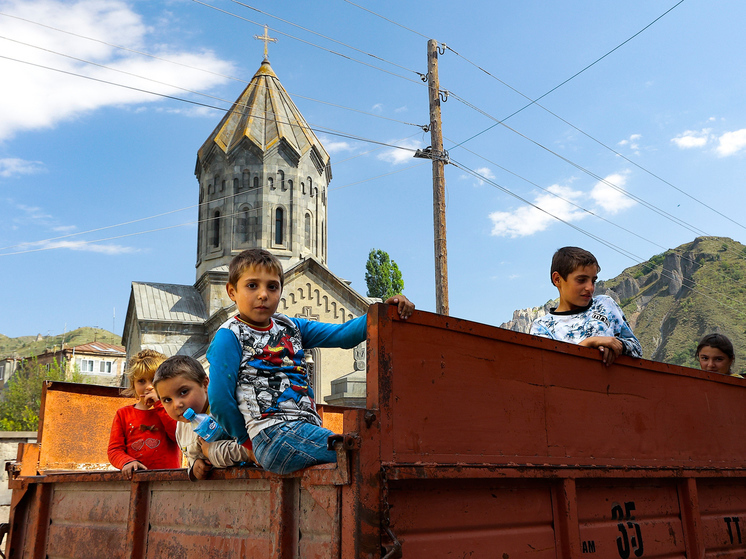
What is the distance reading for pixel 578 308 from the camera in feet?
13.8

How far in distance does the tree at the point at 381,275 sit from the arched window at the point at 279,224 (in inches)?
636

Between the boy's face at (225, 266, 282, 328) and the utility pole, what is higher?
the utility pole

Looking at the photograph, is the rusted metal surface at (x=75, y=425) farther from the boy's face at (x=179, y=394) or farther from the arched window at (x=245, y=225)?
the arched window at (x=245, y=225)

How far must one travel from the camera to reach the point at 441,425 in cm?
259

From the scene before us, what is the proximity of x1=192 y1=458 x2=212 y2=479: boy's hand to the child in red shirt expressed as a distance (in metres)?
1.74

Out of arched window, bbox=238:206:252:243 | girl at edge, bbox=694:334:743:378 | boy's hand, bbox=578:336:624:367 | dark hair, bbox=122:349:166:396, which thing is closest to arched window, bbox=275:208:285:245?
arched window, bbox=238:206:252:243

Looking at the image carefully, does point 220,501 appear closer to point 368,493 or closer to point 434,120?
point 368,493

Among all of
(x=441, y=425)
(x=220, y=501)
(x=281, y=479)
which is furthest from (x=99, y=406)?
(x=441, y=425)

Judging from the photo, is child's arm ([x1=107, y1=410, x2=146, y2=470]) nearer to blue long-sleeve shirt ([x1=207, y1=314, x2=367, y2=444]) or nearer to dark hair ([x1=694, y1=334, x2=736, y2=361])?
blue long-sleeve shirt ([x1=207, y1=314, x2=367, y2=444])

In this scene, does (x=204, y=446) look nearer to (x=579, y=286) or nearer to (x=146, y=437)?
(x=146, y=437)

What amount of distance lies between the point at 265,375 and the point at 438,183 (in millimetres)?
13405

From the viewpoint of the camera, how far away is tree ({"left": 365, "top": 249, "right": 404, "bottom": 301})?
45.3 meters

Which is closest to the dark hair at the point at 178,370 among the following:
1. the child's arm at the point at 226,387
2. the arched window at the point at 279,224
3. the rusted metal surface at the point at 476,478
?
the rusted metal surface at the point at 476,478

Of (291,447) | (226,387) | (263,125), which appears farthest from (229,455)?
(263,125)
